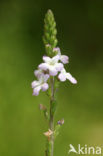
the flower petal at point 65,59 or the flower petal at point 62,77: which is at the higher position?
the flower petal at point 65,59

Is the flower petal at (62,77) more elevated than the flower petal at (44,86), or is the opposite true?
the flower petal at (62,77)

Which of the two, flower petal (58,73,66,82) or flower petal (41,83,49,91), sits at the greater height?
flower petal (58,73,66,82)

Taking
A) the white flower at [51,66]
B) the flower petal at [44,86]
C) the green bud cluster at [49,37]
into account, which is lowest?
the flower petal at [44,86]

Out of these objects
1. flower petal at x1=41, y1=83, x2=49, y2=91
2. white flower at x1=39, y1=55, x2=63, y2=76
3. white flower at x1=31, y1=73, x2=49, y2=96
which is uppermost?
white flower at x1=39, y1=55, x2=63, y2=76

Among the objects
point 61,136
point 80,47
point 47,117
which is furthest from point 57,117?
point 47,117

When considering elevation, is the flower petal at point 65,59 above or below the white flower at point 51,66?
above

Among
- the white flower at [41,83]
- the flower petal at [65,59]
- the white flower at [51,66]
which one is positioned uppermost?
the flower petal at [65,59]

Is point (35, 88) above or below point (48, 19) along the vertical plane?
below

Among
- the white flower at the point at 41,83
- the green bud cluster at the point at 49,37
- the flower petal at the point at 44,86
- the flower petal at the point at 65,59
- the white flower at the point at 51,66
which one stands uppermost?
the green bud cluster at the point at 49,37

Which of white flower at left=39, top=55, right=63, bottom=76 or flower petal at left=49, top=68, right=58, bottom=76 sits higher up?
white flower at left=39, top=55, right=63, bottom=76

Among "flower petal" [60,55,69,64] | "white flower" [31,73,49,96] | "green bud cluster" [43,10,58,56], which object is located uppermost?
"green bud cluster" [43,10,58,56]

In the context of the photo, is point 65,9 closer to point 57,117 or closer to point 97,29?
point 97,29
